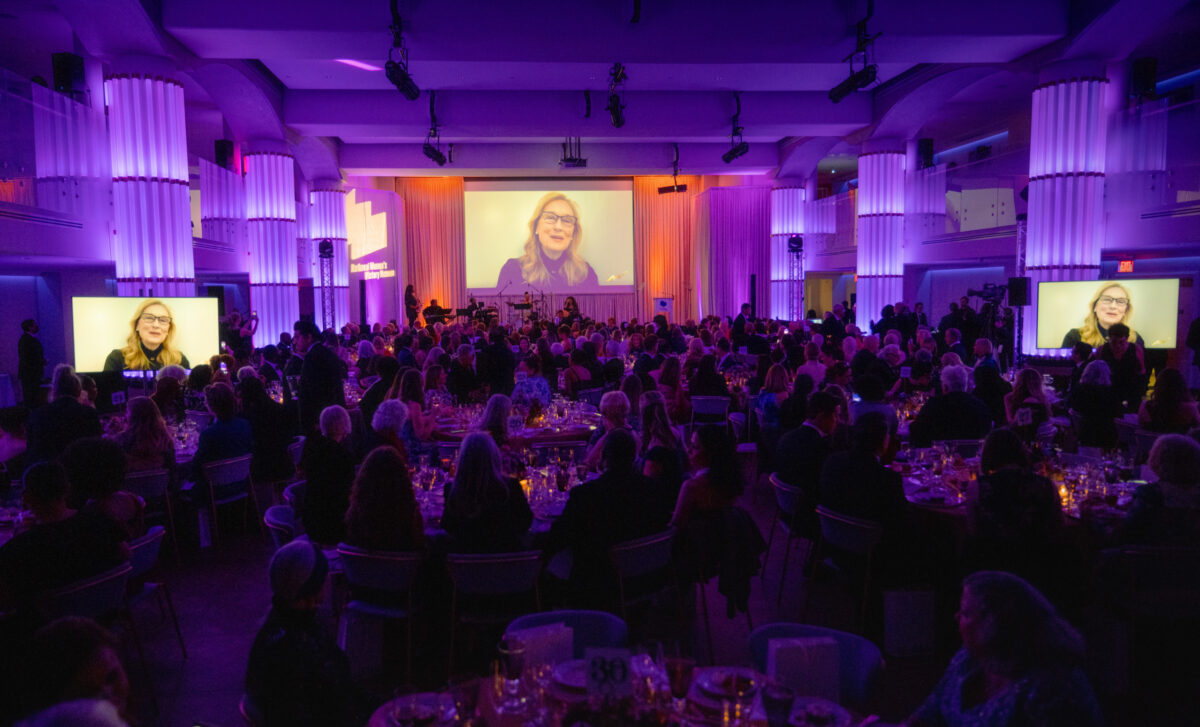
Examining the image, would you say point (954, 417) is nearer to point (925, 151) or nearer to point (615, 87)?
point (615, 87)

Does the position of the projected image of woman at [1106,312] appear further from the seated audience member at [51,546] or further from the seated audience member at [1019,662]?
the seated audience member at [51,546]

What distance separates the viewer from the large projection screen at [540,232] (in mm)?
22984

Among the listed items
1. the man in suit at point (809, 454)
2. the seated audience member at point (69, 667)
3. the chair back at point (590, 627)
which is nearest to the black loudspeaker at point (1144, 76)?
the man in suit at point (809, 454)

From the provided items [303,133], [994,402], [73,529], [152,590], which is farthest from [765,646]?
[303,133]

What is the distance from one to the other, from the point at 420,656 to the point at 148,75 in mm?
7968

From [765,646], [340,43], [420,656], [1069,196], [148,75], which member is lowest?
[420,656]

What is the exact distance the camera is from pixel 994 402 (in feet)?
23.1

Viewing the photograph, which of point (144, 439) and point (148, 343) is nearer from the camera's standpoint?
point (144, 439)

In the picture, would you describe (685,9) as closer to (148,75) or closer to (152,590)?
(148,75)

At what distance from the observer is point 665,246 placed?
80.4ft

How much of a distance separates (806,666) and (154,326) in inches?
348

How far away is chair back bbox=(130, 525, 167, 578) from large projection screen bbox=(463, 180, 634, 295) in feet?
62.8

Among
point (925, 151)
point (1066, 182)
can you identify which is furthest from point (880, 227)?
point (925, 151)

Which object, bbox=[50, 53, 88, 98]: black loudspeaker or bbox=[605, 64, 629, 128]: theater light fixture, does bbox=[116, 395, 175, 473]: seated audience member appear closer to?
bbox=[605, 64, 629, 128]: theater light fixture
